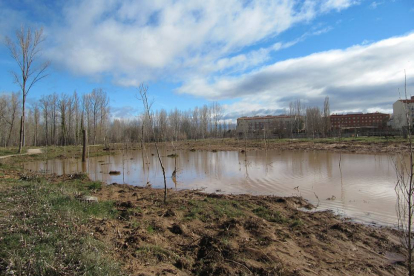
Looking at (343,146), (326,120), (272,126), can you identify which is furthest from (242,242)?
(272,126)

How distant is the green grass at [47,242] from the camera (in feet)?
8.93

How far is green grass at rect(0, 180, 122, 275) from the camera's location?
272 centimetres

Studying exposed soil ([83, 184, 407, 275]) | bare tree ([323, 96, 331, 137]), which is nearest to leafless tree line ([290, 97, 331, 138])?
bare tree ([323, 96, 331, 137])

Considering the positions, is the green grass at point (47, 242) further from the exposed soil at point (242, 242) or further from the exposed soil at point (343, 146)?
the exposed soil at point (343, 146)

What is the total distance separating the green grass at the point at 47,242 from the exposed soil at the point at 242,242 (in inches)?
14.4

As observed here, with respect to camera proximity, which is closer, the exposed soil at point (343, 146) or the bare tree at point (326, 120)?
the exposed soil at point (343, 146)

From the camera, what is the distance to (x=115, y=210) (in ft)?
18.7

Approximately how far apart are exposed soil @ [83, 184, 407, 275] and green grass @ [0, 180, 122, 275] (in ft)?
1.20

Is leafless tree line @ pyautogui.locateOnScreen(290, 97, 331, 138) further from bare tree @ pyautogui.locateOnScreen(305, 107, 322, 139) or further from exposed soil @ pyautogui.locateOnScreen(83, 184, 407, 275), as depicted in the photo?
exposed soil @ pyautogui.locateOnScreen(83, 184, 407, 275)

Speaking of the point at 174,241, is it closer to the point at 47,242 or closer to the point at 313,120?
the point at 47,242

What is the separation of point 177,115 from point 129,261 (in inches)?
3153

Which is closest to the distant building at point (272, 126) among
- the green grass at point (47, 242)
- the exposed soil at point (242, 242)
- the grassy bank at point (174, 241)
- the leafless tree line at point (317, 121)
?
the leafless tree line at point (317, 121)

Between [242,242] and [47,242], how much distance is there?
10.7 ft

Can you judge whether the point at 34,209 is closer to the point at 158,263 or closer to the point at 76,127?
the point at 158,263
